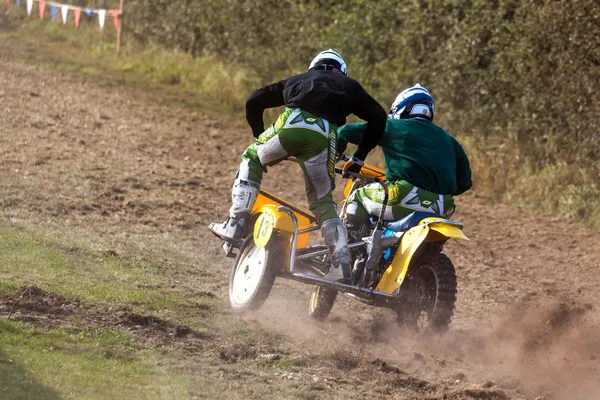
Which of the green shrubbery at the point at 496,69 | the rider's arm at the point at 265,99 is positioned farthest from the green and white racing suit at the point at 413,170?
the green shrubbery at the point at 496,69

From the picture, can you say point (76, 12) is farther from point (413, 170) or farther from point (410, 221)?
point (410, 221)

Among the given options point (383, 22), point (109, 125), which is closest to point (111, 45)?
point (109, 125)

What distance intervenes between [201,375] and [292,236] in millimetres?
1860

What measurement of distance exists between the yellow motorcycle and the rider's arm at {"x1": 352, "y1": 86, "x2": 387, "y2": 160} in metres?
0.32

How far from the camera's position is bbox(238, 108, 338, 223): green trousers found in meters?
7.56

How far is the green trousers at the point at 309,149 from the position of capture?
24.8ft

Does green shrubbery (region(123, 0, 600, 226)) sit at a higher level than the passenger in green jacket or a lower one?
higher

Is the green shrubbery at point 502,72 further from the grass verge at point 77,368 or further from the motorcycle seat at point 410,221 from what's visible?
the grass verge at point 77,368

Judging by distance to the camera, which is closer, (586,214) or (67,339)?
(67,339)

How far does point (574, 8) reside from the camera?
42.8 ft

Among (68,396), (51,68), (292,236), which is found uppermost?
(51,68)

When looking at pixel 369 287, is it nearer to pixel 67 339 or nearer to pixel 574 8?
pixel 67 339

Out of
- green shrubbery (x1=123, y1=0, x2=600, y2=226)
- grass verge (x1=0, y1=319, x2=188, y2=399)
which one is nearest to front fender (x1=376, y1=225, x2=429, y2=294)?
grass verge (x1=0, y1=319, x2=188, y2=399)

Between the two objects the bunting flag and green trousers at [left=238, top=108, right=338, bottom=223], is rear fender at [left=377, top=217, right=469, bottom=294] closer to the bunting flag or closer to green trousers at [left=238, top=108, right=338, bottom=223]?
green trousers at [left=238, top=108, right=338, bottom=223]
